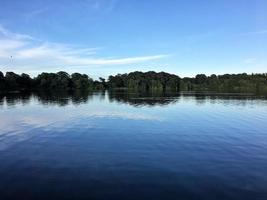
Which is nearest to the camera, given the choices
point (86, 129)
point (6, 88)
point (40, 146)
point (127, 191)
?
point (127, 191)

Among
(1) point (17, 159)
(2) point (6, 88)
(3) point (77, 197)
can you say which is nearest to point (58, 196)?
(3) point (77, 197)

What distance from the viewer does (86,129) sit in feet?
125

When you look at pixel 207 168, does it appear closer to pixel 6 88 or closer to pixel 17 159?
pixel 17 159

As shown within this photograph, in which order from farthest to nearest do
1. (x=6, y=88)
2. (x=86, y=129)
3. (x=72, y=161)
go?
(x=6, y=88), (x=86, y=129), (x=72, y=161)

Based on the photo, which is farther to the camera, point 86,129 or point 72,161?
point 86,129

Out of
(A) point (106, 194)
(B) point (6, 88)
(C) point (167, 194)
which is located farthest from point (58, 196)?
(B) point (6, 88)

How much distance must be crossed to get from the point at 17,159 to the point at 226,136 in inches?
792

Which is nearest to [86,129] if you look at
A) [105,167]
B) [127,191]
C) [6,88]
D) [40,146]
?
[40,146]

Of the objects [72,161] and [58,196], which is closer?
[58,196]

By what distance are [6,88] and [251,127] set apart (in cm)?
17359

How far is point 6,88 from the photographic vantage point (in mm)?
190750

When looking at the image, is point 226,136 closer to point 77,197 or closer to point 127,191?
point 127,191

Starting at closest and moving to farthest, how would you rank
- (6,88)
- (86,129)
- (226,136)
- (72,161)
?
(72,161) < (226,136) < (86,129) < (6,88)

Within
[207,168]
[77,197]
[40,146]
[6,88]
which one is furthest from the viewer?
[6,88]
